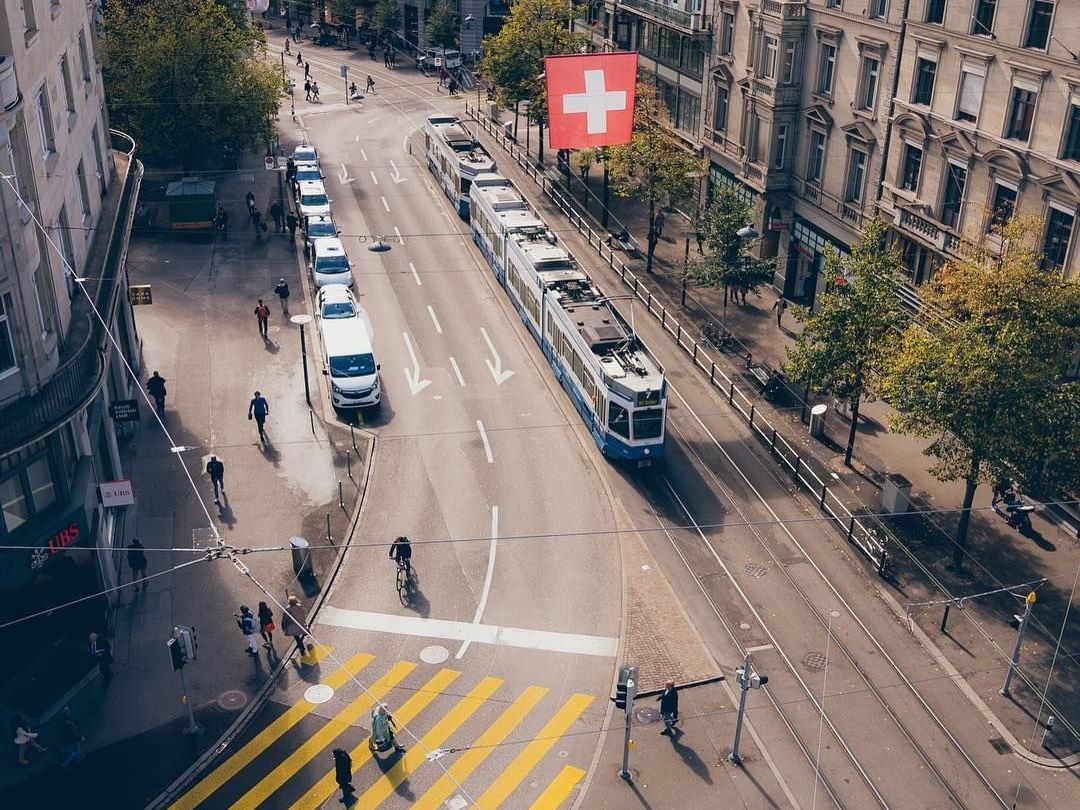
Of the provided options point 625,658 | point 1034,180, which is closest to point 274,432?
point 625,658

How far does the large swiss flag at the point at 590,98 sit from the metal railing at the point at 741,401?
40.4 ft

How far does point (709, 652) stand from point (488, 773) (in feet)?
26.1

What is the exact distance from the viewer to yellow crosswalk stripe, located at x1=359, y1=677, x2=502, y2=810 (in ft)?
89.3

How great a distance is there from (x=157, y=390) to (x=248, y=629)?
1547 centimetres

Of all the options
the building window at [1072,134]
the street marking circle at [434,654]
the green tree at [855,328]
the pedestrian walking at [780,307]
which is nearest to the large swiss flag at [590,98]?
the green tree at [855,328]

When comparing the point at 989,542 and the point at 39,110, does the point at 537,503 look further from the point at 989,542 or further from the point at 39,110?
the point at 39,110

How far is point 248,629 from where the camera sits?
103 feet

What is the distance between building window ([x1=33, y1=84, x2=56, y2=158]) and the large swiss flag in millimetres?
16840

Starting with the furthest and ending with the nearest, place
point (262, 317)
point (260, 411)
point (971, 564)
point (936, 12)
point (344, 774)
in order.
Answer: point (262, 317)
point (936, 12)
point (260, 411)
point (971, 564)
point (344, 774)


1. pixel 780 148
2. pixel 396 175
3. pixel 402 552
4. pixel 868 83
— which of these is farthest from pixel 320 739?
pixel 396 175

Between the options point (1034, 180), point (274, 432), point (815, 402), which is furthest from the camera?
point (815, 402)

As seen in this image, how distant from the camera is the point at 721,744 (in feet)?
94.9

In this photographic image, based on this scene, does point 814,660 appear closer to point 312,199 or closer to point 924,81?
point 924,81

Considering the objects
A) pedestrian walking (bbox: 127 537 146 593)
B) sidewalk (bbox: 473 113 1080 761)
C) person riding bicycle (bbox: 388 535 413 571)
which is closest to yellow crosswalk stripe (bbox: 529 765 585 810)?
person riding bicycle (bbox: 388 535 413 571)
